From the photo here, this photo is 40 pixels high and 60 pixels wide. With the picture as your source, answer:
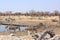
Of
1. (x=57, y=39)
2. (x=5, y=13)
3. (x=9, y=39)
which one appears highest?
(x=57, y=39)

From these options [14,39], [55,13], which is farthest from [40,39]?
[55,13]

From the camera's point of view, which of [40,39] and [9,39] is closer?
[40,39]

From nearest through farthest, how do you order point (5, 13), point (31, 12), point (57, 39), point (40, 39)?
point (57, 39)
point (40, 39)
point (31, 12)
point (5, 13)

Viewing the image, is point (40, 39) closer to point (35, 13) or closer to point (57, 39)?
point (57, 39)

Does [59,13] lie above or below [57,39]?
below

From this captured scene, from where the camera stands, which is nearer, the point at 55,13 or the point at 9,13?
the point at 55,13

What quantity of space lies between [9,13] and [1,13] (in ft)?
18.2

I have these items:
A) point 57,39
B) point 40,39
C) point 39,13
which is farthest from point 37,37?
point 39,13

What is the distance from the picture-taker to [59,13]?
88250 mm

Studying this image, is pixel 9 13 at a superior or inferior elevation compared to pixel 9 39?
inferior

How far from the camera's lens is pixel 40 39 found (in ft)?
60.3

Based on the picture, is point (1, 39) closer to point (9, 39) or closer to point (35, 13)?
point (9, 39)

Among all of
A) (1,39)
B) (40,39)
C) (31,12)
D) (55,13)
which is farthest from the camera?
(31,12)

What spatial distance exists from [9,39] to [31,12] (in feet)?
232
